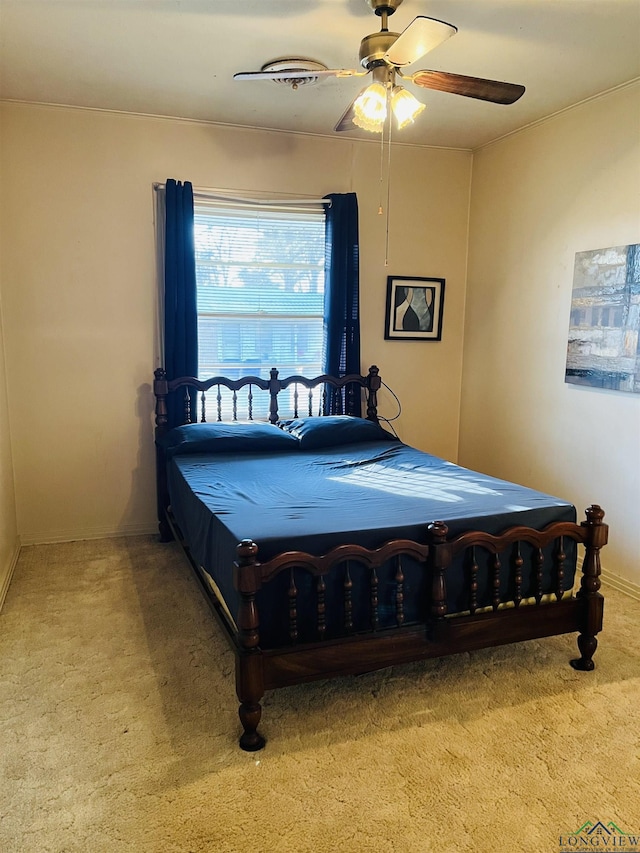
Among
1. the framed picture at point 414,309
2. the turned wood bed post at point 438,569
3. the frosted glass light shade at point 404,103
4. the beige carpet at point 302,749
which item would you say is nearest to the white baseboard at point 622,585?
the beige carpet at point 302,749

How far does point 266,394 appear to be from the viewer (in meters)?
4.33

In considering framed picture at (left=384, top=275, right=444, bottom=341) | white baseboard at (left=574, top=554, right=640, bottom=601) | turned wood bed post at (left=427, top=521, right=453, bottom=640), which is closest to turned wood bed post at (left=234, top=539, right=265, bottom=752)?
turned wood bed post at (left=427, top=521, right=453, bottom=640)

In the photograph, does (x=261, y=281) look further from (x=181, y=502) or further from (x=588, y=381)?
(x=588, y=381)

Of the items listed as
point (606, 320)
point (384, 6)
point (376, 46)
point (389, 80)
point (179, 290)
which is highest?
point (384, 6)

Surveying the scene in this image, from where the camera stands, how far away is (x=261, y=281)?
421 cm

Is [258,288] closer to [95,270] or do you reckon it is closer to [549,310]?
[95,270]

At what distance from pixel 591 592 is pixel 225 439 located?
2.18 meters

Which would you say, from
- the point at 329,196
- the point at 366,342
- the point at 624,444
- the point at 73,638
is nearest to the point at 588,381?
the point at 624,444

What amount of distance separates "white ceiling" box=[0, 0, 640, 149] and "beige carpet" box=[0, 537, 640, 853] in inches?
109

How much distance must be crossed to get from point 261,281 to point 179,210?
2.36 feet

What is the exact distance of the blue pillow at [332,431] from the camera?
3.85 meters

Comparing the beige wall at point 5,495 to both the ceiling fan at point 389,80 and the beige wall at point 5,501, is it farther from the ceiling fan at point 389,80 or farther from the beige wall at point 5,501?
the ceiling fan at point 389,80

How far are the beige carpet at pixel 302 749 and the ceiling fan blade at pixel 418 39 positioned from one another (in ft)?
7.92

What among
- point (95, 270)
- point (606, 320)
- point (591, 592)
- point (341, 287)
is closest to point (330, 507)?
point (591, 592)
